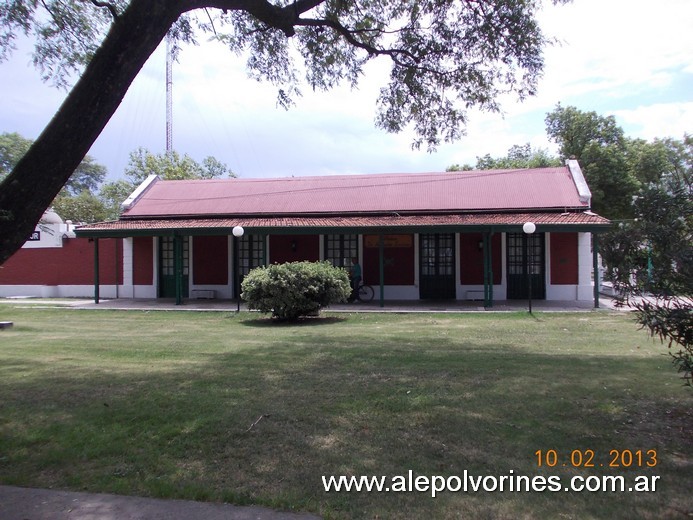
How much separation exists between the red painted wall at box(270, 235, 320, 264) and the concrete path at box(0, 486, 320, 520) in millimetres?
16606

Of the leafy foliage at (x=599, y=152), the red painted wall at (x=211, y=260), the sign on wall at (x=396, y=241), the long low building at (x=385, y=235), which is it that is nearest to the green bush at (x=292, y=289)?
the long low building at (x=385, y=235)

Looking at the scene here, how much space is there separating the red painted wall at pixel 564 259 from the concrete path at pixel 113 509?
17.1 metres

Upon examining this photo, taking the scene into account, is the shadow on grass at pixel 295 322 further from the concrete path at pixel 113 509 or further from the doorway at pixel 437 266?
the concrete path at pixel 113 509

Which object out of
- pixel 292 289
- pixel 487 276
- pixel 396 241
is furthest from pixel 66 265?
pixel 487 276

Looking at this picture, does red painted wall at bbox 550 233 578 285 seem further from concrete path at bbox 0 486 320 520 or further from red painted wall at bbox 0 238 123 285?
concrete path at bbox 0 486 320 520

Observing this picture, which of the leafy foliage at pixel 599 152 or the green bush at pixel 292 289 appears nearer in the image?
the green bush at pixel 292 289

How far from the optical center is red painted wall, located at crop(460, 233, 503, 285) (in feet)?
62.0

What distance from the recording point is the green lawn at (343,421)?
11.4 feet

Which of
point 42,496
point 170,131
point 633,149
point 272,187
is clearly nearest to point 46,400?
point 42,496

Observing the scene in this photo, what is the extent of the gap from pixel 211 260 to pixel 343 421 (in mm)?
16941

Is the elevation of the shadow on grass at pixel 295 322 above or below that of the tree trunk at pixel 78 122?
below

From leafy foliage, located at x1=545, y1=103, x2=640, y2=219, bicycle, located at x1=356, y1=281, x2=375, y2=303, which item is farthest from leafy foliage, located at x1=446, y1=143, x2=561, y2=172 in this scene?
bicycle, located at x1=356, y1=281, x2=375, y2=303

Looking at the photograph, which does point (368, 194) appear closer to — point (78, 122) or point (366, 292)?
point (366, 292)

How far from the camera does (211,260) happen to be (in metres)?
20.8
